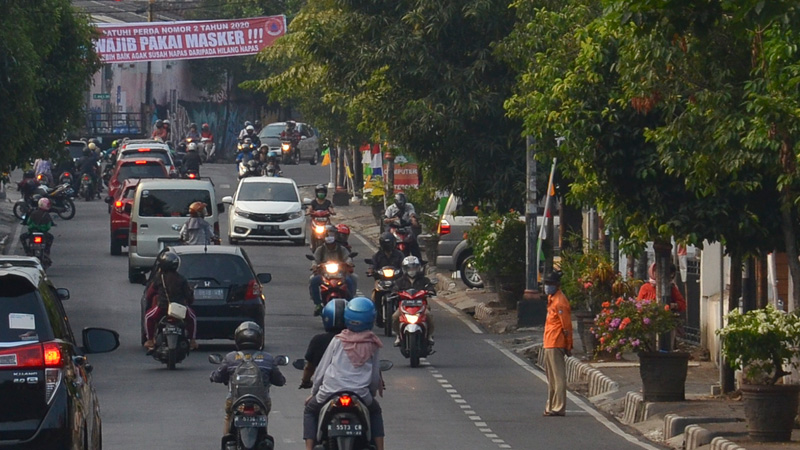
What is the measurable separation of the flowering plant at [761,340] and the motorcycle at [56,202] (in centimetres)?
2722

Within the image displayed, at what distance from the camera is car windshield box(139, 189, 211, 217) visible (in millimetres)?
32938

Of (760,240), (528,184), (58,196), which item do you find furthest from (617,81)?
(58,196)

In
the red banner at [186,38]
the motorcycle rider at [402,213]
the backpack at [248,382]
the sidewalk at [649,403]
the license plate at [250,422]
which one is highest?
the red banner at [186,38]

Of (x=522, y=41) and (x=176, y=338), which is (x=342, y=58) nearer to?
(x=522, y=41)

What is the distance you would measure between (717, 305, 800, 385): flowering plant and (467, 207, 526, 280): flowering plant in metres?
14.1

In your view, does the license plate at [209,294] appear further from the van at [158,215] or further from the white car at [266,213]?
the white car at [266,213]

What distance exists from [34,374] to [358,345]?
3.25 meters

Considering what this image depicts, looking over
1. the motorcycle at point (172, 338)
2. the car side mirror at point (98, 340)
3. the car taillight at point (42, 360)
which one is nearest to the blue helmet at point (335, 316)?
the car side mirror at point (98, 340)

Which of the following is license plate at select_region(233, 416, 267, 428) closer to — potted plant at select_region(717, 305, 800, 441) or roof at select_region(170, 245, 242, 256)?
potted plant at select_region(717, 305, 800, 441)

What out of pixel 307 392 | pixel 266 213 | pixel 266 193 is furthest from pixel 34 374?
pixel 266 193

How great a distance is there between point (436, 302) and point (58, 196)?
51.1 feet

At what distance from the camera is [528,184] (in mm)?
28172

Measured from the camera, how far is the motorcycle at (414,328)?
22.5 meters

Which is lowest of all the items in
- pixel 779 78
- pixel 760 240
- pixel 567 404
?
pixel 567 404
